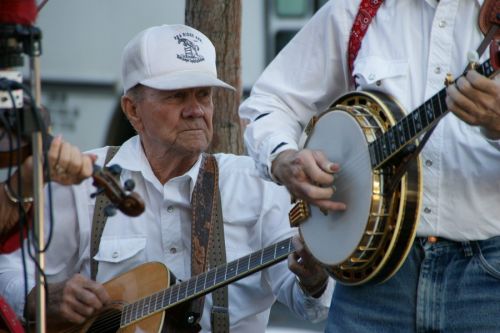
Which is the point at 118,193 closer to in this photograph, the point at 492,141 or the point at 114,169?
the point at 114,169

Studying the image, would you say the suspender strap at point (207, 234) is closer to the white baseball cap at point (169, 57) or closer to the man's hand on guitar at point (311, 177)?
the white baseball cap at point (169, 57)

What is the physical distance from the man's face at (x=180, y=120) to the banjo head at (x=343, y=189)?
3.36ft

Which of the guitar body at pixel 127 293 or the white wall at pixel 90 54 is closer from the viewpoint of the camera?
the guitar body at pixel 127 293

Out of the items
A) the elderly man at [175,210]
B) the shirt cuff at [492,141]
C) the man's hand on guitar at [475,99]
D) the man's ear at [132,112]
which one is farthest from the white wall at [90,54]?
the man's hand on guitar at [475,99]

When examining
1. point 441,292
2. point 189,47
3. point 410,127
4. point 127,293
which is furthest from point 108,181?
point 189,47

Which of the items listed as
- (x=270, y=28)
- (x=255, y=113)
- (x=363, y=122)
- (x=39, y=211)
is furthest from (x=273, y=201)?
(x=270, y=28)

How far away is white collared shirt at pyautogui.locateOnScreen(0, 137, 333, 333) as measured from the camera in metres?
4.15

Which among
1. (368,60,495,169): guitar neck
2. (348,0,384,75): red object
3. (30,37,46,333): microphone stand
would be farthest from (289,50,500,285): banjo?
(30,37,46,333): microphone stand

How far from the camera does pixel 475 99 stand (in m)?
2.63

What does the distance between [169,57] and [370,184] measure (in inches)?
60.2

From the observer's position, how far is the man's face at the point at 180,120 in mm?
4230

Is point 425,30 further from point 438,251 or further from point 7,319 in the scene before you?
point 7,319

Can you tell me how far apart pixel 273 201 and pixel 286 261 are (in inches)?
10.3

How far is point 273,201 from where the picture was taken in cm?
419
